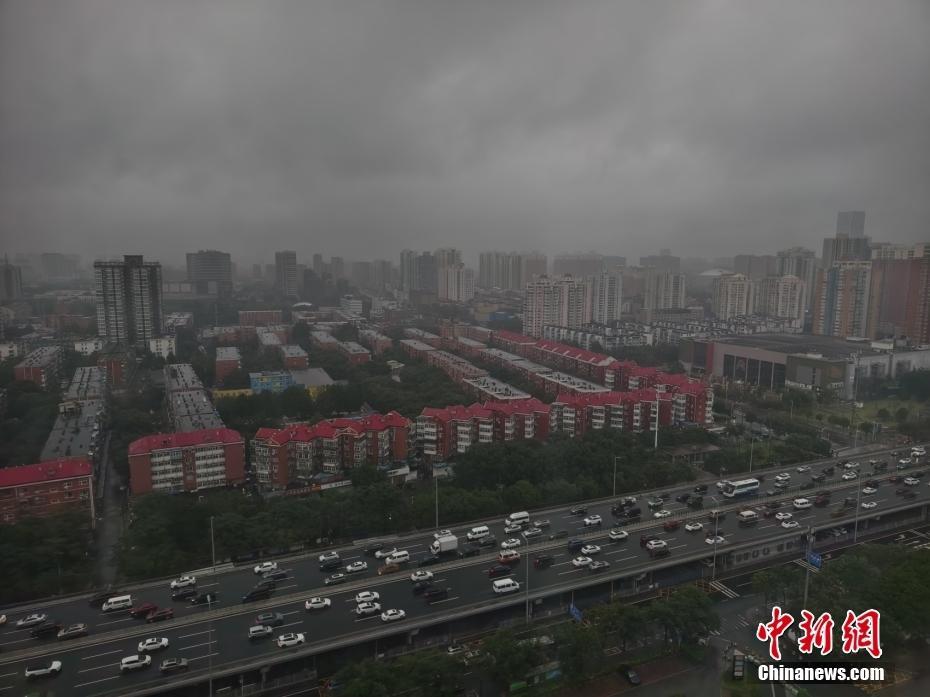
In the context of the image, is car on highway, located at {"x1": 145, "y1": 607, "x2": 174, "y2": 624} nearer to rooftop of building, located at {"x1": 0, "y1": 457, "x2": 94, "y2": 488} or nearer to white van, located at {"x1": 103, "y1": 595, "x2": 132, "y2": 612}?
white van, located at {"x1": 103, "y1": 595, "x2": 132, "y2": 612}

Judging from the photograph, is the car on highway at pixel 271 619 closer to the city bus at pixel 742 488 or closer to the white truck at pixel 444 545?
the white truck at pixel 444 545

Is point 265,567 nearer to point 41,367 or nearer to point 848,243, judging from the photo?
point 41,367

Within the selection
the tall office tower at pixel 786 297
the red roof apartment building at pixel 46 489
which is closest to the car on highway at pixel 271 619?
the red roof apartment building at pixel 46 489

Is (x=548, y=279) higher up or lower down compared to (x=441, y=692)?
higher up

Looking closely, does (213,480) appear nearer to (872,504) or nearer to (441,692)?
(441,692)

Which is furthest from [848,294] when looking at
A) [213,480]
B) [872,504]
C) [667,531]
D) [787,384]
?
[213,480]

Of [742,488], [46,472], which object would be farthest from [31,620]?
[742,488]
